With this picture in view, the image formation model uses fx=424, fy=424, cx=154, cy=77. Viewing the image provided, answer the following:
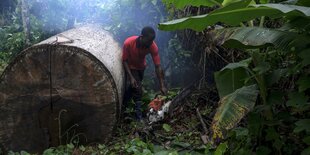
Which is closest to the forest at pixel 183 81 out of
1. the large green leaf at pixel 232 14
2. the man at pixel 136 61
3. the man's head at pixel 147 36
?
the large green leaf at pixel 232 14

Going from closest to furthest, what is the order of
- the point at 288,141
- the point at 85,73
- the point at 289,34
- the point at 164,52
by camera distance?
the point at 289,34, the point at 288,141, the point at 85,73, the point at 164,52

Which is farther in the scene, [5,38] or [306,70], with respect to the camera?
[5,38]

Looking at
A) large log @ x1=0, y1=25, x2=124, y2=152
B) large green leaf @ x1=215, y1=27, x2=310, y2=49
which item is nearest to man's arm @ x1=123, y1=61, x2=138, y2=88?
large log @ x1=0, y1=25, x2=124, y2=152

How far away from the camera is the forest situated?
317 centimetres

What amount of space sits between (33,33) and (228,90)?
6.82 metres

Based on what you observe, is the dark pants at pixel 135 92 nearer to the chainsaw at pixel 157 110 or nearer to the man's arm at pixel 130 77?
the man's arm at pixel 130 77

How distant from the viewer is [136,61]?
668cm

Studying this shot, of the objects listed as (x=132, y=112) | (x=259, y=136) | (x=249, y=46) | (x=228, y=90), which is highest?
(x=249, y=46)

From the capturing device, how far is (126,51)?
21.6 ft

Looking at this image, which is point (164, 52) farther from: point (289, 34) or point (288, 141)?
point (289, 34)

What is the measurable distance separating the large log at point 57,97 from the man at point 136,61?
91cm

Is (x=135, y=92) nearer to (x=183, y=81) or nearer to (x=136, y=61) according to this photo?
(x=136, y=61)

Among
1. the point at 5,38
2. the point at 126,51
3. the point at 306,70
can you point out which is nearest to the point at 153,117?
the point at 126,51

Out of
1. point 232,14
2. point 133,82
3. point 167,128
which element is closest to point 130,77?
point 133,82
